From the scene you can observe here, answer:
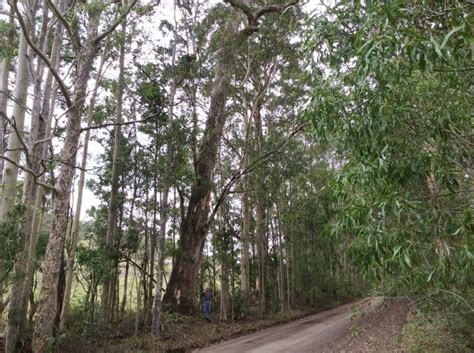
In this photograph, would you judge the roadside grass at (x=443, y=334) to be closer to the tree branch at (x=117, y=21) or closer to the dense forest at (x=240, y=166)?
the dense forest at (x=240, y=166)

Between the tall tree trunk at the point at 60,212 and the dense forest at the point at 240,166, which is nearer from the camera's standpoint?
the dense forest at the point at 240,166

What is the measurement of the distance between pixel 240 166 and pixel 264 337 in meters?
5.99

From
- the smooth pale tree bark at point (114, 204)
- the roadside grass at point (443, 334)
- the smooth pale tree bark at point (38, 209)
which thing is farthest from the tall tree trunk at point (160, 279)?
the roadside grass at point (443, 334)

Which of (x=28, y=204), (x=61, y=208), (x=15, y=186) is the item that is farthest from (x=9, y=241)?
(x=15, y=186)

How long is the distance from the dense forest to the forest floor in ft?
1.26

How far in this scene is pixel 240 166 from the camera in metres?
14.2

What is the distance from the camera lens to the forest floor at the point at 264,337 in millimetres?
9117

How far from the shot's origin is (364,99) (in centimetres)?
339

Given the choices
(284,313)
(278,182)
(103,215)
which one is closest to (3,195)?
(103,215)

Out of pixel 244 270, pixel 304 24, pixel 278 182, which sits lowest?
pixel 244 270

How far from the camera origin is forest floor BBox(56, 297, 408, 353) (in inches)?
359

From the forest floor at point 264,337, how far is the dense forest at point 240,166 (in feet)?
1.26

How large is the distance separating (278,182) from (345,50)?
13144mm

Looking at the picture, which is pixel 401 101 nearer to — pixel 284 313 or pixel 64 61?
pixel 64 61
